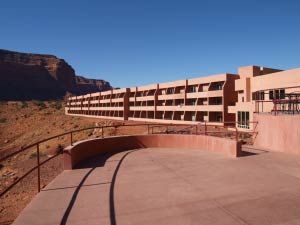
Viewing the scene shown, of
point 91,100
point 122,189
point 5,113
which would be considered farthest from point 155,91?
point 5,113

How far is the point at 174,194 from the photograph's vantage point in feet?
19.0

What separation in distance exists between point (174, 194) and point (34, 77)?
172053 millimetres

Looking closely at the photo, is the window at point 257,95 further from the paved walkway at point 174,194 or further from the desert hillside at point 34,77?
the desert hillside at point 34,77

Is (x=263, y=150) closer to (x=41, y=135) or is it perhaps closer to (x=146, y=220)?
(x=146, y=220)

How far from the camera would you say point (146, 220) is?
14.8 feet

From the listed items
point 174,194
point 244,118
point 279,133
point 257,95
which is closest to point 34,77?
point 244,118

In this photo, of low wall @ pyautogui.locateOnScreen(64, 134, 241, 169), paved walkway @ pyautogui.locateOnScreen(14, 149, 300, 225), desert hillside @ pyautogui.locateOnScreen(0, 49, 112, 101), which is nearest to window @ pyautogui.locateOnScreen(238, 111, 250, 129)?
low wall @ pyautogui.locateOnScreen(64, 134, 241, 169)

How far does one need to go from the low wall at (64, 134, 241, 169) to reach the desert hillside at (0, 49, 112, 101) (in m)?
145

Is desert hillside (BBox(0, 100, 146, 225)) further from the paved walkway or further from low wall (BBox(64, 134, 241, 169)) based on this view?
the paved walkway

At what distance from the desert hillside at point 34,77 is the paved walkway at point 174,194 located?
489 feet

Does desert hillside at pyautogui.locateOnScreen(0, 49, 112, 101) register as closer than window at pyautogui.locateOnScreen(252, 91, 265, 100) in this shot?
No

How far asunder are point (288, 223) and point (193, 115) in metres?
40.2

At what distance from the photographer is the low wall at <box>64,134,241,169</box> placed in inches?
352

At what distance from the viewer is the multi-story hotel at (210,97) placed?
95.3ft
